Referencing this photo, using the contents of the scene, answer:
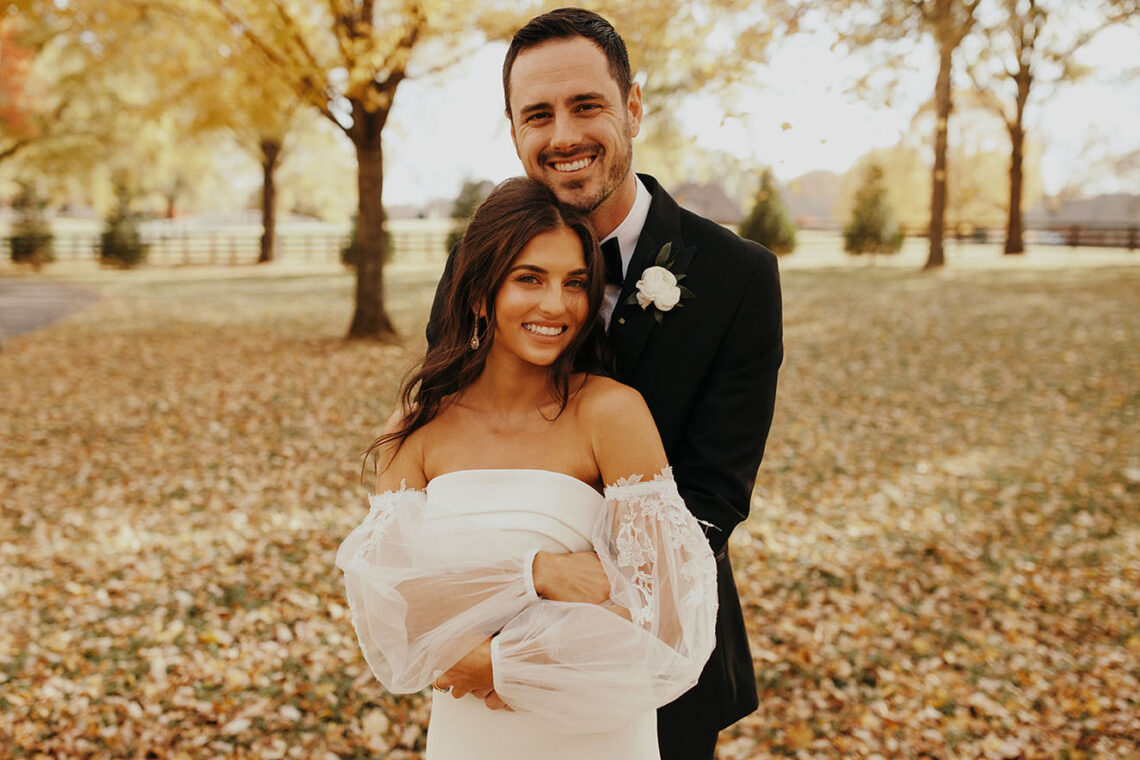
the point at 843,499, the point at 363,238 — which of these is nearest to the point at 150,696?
the point at 843,499

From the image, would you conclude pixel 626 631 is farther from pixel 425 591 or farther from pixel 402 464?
pixel 402 464

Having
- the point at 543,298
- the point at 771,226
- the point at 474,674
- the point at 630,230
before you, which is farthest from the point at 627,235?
the point at 771,226

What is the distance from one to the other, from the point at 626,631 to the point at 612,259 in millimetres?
1022

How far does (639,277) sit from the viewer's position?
2.23m

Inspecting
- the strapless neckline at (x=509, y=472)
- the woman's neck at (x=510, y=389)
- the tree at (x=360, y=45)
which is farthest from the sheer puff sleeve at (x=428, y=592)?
the tree at (x=360, y=45)

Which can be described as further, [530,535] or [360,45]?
[360,45]

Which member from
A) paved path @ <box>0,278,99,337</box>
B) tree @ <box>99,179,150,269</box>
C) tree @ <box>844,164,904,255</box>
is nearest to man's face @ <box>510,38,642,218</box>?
paved path @ <box>0,278,99,337</box>

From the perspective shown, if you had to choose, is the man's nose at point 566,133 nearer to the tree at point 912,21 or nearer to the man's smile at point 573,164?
the man's smile at point 573,164

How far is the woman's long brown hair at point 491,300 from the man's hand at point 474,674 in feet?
1.84

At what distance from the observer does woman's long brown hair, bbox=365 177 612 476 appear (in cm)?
204

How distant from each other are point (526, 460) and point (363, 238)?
11.7 metres

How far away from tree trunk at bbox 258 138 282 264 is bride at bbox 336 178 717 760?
28.8m

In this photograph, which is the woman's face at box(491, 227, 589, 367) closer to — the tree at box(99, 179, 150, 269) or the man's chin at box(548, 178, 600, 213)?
the man's chin at box(548, 178, 600, 213)

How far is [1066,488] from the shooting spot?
710 cm
